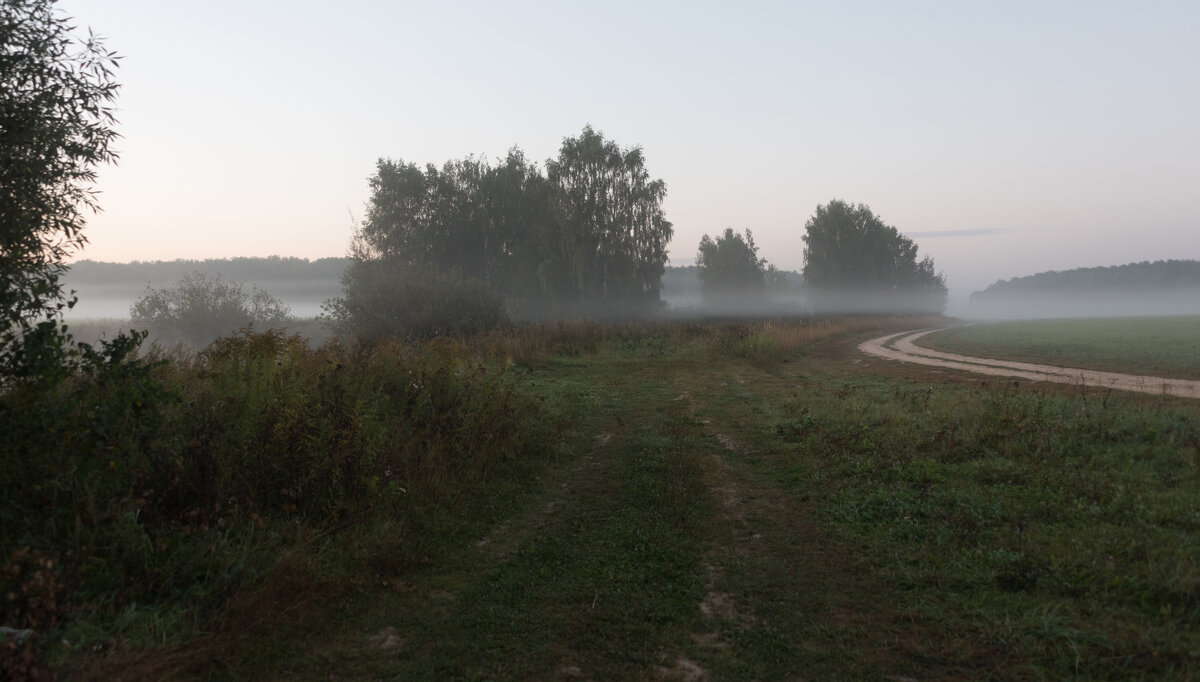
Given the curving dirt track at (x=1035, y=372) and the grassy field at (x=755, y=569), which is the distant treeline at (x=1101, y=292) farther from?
the grassy field at (x=755, y=569)

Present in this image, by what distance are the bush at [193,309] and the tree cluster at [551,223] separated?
33.9 ft

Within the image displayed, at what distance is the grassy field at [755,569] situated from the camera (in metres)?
3.97

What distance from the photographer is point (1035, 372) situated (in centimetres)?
2055

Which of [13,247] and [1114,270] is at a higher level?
[1114,270]

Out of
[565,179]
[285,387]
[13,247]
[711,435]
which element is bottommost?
[711,435]

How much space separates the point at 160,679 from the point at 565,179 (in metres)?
51.6

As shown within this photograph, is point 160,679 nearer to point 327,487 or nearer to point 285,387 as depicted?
point 327,487

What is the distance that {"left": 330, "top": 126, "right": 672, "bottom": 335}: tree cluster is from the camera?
51812mm

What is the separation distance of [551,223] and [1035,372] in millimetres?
40400

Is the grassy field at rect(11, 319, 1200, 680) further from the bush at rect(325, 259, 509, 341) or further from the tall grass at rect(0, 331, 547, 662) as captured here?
the bush at rect(325, 259, 509, 341)

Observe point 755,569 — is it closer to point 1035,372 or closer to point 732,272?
point 1035,372

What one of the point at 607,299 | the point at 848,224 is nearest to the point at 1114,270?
the point at 848,224

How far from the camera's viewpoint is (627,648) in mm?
4195

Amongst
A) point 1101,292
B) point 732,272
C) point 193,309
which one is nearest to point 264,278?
point 193,309
